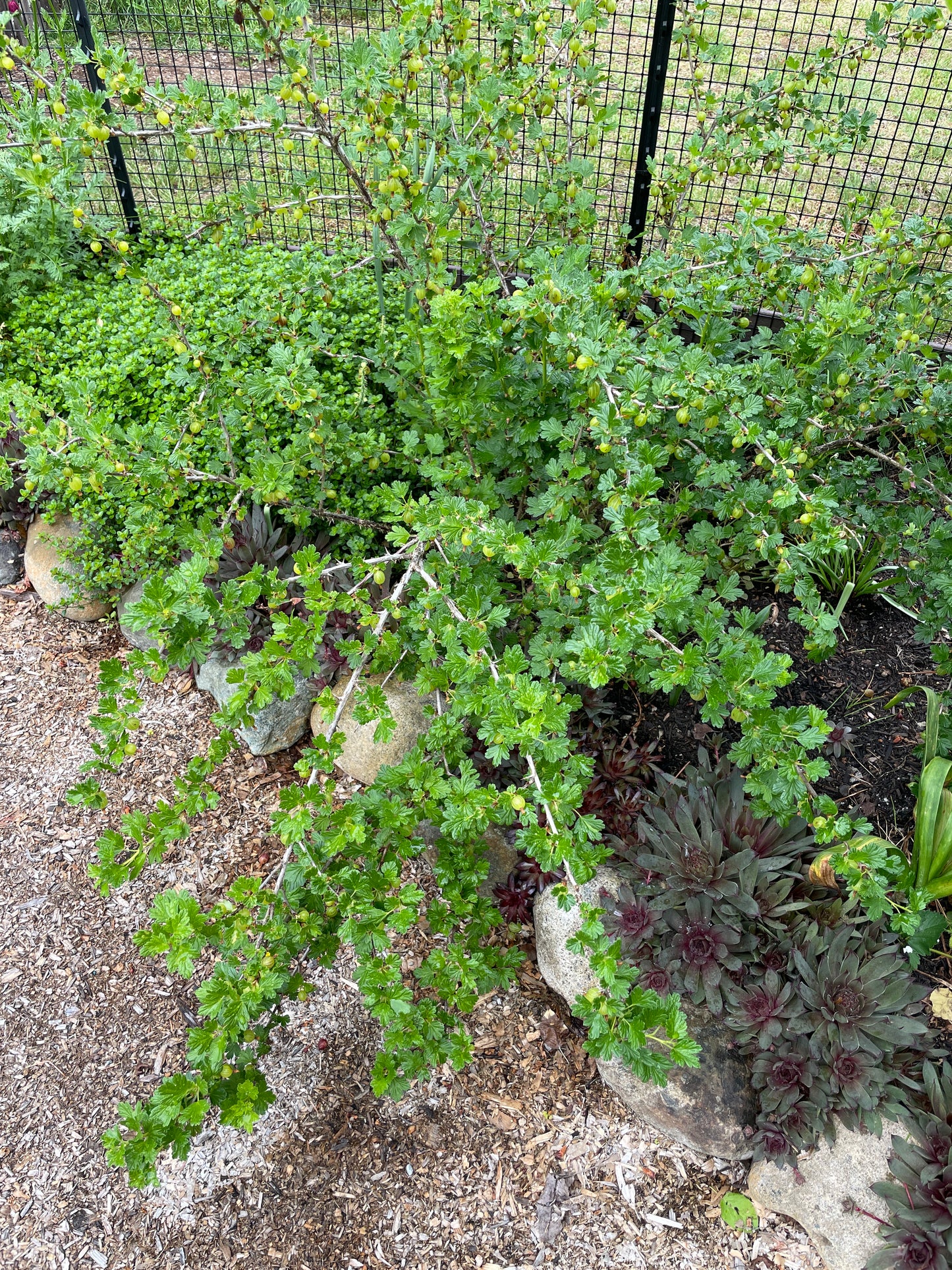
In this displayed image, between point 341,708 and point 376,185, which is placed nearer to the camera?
point 341,708

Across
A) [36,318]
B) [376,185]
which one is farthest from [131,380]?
[376,185]

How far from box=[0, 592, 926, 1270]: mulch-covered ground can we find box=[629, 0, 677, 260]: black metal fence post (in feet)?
6.60

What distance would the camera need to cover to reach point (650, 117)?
3.78 m

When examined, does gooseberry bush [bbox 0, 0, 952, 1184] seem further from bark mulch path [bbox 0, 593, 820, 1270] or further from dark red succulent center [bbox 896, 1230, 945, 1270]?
dark red succulent center [bbox 896, 1230, 945, 1270]

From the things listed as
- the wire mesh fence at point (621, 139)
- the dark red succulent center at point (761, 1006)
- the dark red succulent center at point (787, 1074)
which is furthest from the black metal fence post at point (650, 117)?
the dark red succulent center at point (787, 1074)

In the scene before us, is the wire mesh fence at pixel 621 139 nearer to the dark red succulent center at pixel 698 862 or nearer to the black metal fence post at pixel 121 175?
the black metal fence post at pixel 121 175

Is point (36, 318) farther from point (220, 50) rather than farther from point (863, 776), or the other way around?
point (863, 776)

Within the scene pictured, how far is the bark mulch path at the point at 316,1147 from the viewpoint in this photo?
2.32 meters

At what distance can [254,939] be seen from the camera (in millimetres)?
2090

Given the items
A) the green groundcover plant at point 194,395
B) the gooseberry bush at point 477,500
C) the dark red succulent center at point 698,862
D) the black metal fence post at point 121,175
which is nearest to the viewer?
the gooseberry bush at point 477,500

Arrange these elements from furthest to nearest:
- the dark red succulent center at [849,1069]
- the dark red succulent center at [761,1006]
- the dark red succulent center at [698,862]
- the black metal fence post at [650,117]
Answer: the black metal fence post at [650,117]
the dark red succulent center at [698,862]
the dark red succulent center at [761,1006]
the dark red succulent center at [849,1069]

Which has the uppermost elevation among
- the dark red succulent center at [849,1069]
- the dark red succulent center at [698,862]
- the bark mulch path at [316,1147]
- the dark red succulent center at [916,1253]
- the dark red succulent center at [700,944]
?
the dark red succulent center at [698,862]

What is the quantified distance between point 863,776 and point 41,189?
2.88m

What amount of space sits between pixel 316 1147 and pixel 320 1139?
21 mm
